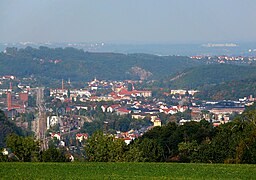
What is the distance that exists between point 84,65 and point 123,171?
10989 cm

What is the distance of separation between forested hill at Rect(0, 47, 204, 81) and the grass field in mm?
97915

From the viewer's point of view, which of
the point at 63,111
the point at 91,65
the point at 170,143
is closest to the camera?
the point at 170,143

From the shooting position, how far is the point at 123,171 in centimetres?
1350

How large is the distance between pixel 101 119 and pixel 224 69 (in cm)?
4760

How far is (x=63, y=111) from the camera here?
2702 inches

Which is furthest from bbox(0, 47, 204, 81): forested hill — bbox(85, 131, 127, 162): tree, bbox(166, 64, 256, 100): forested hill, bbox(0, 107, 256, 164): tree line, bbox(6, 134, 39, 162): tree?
bbox(6, 134, 39, 162): tree

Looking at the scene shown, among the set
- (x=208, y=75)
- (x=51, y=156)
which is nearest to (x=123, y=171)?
(x=51, y=156)

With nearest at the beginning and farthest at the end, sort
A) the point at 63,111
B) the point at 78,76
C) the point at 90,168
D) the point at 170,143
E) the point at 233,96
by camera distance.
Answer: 1. the point at 90,168
2. the point at 170,143
3. the point at 63,111
4. the point at 233,96
5. the point at 78,76

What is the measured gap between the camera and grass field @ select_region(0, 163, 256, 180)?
12.5m

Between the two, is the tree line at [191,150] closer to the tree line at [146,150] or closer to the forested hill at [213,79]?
the tree line at [146,150]

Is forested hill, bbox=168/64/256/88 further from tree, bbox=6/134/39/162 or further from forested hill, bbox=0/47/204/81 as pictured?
tree, bbox=6/134/39/162

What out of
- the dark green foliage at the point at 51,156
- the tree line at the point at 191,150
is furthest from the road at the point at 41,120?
the dark green foliage at the point at 51,156

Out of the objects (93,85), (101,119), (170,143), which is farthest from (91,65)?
(170,143)

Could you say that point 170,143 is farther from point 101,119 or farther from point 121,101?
point 121,101
